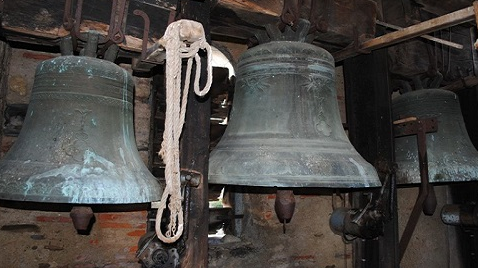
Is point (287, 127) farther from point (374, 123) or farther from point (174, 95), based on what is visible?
point (374, 123)

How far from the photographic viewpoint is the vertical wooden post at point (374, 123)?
6.82 feet

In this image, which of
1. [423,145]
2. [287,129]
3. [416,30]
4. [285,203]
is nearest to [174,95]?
[287,129]

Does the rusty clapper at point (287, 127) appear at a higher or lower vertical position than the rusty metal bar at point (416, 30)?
lower

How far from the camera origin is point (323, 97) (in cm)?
161

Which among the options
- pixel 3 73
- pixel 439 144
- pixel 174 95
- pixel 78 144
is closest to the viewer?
pixel 174 95

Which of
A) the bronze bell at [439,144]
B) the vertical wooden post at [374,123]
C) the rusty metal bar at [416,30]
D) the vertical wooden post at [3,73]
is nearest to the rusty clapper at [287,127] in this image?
→ the rusty metal bar at [416,30]

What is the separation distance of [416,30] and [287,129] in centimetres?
69

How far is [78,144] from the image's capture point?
129cm

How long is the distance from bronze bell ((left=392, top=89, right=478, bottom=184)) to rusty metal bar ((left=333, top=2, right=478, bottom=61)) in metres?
0.57

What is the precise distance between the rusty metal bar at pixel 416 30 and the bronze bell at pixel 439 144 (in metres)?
0.57

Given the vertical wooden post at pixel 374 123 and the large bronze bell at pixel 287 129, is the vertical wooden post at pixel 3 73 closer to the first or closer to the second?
the large bronze bell at pixel 287 129

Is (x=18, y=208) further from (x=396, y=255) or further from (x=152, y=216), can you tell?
(x=396, y=255)

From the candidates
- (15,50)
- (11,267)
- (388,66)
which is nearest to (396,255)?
(388,66)

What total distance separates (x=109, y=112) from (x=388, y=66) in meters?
1.56
